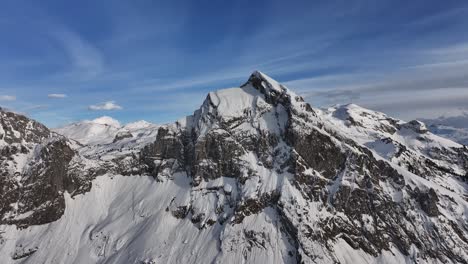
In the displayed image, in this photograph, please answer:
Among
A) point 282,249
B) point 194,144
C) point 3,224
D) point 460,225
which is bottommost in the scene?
point 460,225

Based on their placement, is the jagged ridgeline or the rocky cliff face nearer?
the jagged ridgeline

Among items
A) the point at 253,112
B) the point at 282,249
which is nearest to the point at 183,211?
the point at 282,249

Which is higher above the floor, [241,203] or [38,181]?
[38,181]

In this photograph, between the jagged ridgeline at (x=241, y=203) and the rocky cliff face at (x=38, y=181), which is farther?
the rocky cliff face at (x=38, y=181)

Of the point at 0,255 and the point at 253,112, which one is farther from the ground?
the point at 253,112

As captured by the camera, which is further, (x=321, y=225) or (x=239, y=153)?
(x=239, y=153)

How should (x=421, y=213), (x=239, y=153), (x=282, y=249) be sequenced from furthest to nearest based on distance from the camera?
(x=239, y=153), (x=421, y=213), (x=282, y=249)

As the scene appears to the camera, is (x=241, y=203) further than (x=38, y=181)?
No

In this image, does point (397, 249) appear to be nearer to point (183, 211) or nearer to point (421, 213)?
point (421, 213)
